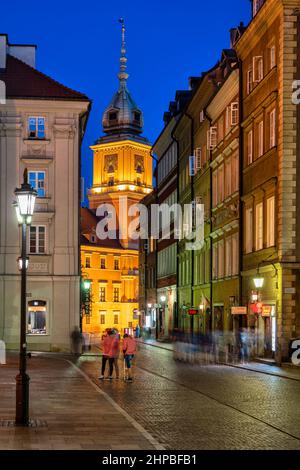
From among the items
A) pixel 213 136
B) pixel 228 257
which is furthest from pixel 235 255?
pixel 213 136

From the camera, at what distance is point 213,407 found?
20.7 m

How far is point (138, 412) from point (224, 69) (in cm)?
3424

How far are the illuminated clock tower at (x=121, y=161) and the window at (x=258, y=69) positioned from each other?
96643 millimetres

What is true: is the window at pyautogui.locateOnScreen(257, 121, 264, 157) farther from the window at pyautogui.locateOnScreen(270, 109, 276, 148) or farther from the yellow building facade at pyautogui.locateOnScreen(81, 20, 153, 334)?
the yellow building facade at pyautogui.locateOnScreen(81, 20, 153, 334)

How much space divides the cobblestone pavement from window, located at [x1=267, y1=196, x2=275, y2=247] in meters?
7.03

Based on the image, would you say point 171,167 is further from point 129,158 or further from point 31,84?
point 129,158

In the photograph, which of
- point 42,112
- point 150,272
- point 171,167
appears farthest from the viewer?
point 150,272

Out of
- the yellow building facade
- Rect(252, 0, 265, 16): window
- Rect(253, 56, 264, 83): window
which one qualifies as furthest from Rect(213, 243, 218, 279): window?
the yellow building facade

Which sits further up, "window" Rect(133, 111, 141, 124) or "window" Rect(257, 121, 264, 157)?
"window" Rect(133, 111, 141, 124)

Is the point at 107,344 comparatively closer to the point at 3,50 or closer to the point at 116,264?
the point at 3,50

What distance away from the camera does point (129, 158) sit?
479 ft

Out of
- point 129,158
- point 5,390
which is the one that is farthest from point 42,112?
point 129,158

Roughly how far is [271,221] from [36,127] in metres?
15.8

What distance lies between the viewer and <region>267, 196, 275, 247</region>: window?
3945 centimetres
